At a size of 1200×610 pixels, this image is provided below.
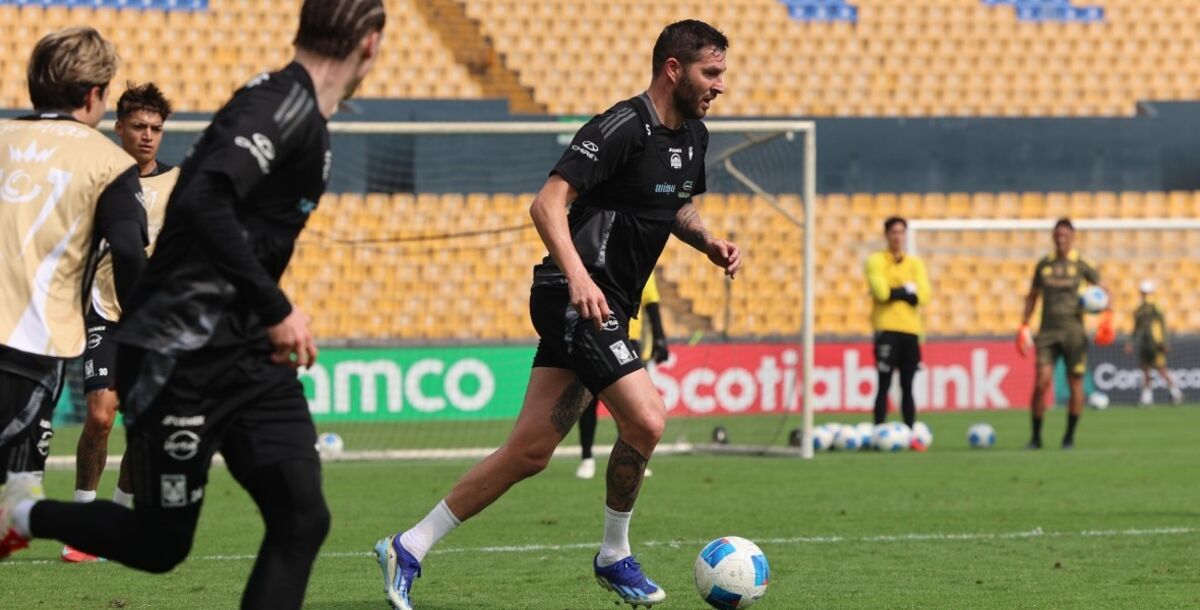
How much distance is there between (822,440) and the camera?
16.1 meters

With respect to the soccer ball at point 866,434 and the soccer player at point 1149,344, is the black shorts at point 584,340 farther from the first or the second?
the soccer player at point 1149,344

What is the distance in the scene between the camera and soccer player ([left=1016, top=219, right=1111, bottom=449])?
1573cm

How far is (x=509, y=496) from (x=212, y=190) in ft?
24.4

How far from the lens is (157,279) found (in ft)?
14.0

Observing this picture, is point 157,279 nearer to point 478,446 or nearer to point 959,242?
point 478,446

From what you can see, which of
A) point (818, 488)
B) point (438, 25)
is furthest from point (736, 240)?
point (438, 25)

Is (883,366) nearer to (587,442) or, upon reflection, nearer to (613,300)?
(587,442)

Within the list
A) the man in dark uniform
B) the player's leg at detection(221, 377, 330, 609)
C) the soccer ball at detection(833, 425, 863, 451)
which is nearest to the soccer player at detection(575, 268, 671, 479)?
the soccer ball at detection(833, 425, 863, 451)

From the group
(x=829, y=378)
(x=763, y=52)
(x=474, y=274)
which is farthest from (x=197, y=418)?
(x=763, y=52)

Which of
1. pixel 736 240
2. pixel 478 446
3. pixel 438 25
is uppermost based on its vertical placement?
pixel 438 25

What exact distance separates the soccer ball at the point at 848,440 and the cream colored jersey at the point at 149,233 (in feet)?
30.3

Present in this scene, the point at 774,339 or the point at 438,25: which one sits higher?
the point at 438,25

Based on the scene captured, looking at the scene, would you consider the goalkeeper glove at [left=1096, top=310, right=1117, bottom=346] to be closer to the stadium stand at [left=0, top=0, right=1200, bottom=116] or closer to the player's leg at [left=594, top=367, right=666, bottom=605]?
the stadium stand at [left=0, top=0, right=1200, bottom=116]

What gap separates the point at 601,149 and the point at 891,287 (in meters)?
9.91
